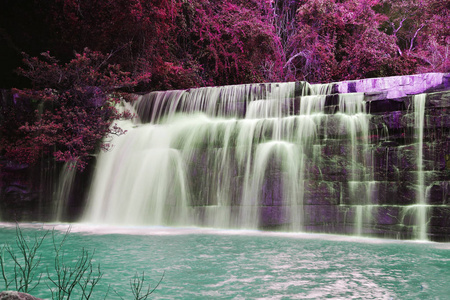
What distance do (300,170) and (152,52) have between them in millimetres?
9924

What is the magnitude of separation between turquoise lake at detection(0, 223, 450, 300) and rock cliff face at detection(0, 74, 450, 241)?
82 centimetres

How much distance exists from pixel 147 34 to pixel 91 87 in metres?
4.40

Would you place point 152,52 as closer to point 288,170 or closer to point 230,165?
point 230,165

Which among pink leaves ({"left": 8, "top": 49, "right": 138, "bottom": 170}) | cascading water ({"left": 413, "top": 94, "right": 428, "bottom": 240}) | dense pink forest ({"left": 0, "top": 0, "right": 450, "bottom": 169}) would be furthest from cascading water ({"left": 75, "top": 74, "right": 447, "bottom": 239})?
dense pink forest ({"left": 0, "top": 0, "right": 450, "bottom": 169})

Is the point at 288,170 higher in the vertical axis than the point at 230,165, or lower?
lower

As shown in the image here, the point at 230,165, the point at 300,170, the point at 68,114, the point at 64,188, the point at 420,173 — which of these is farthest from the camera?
the point at 64,188

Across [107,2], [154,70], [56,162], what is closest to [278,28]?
[154,70]

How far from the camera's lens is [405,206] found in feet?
30.2

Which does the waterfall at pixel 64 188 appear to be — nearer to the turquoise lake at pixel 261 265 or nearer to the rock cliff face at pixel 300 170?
the rock cliff face at pixel 300 170

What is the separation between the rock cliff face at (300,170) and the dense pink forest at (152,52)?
1.66 meters

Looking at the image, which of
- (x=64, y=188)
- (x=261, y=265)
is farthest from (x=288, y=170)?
(x=64, y=188)

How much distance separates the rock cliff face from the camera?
935cm

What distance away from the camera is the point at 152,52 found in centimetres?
1744

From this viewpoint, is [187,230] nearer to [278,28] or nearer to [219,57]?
[219,57]
